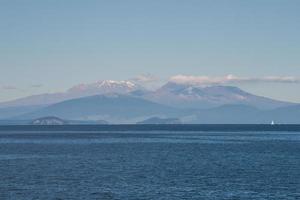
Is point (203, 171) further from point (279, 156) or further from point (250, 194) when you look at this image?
point (279, 156)

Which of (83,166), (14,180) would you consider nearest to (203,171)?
(83,166)

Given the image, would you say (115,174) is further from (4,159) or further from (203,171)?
(4,159)

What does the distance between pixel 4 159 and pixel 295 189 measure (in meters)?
47.8

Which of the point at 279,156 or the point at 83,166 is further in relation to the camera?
the point at 279,156

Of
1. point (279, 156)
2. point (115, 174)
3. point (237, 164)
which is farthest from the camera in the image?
point (279, 156)

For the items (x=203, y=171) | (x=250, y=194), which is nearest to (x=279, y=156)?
(x=203, y=171)

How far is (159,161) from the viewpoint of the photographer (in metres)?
90.6

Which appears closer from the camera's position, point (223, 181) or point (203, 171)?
point (223, 181)

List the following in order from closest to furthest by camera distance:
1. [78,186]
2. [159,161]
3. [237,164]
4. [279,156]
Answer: [78,186]
[237,164]
[159,161]
[279,156]

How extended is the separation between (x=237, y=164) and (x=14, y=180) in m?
30.0

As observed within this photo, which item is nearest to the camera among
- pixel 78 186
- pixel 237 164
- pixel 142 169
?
pixel 78 186

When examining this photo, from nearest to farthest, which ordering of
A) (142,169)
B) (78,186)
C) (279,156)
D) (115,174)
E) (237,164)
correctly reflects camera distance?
(78,186)
(115,174)
(142,169)
(237,164)
(279,156)

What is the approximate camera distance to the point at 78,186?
6153 cm

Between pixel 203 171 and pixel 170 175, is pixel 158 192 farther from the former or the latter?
pixel 203 171
